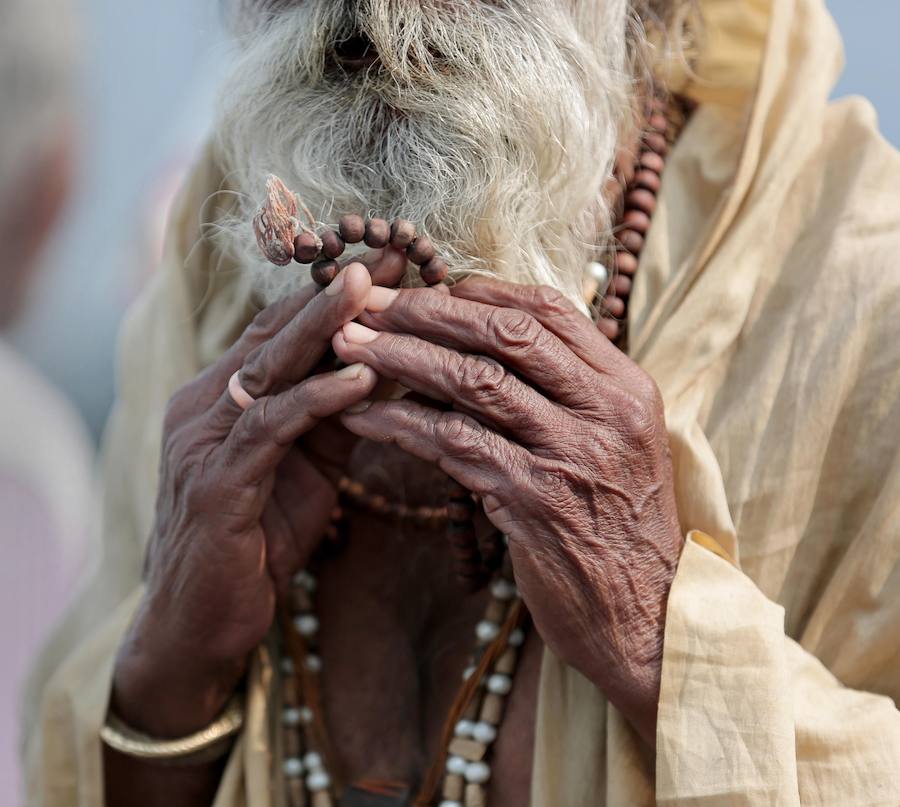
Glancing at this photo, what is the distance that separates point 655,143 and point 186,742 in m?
0.98

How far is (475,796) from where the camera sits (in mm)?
1339

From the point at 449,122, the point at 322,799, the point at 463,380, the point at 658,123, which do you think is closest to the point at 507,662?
the point at 322,799

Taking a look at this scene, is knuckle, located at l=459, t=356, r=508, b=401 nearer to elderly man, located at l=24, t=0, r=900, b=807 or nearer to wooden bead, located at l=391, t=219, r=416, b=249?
elderly man, located at l=24, t=0, r=900, b=807

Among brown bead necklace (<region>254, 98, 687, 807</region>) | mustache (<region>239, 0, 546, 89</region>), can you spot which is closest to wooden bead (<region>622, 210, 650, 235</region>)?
brown bead necklace (<region>254, 98, 687, 807</region>)

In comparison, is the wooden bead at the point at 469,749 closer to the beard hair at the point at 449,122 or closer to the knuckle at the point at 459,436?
the knuckle at the point at 459,436

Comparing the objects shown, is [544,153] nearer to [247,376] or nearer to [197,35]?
[247,376]

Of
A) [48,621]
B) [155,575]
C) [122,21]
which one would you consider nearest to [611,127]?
[155,575]

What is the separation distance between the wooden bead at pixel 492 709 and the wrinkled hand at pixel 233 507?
0.94ft

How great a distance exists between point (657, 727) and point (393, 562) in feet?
1.65

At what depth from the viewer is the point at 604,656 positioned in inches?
46.6

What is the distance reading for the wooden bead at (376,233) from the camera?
1.15m

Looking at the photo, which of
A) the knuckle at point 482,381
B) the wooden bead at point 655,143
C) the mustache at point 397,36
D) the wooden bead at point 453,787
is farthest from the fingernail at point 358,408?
the wooden bead at point 655,143

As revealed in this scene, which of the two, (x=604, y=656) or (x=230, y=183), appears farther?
(x=230, y=183)

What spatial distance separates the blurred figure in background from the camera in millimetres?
3609
